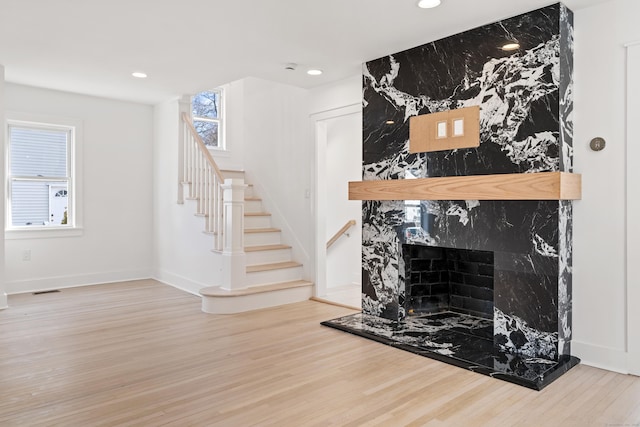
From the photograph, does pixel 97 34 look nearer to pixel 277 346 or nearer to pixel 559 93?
pixel 277 346

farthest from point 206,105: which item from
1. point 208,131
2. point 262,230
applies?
point 262,230

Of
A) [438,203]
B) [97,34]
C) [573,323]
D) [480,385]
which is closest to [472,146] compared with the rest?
[438,203]

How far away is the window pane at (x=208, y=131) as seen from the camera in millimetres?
7195

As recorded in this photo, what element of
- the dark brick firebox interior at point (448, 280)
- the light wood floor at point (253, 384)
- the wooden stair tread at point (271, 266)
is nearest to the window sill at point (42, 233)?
the light wood floor at point (253, 384)

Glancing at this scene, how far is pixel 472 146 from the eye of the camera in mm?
3455

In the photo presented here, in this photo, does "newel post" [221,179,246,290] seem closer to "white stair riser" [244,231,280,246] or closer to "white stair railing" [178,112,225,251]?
"white stair railing" [178,112,225,251]

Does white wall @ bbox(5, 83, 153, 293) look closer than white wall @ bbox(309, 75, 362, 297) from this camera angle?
No

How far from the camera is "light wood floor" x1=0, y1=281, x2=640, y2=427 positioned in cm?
232

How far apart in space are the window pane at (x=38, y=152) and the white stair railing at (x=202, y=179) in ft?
5.21

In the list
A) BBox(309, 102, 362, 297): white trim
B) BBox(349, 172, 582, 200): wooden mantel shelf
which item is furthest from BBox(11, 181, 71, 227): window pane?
BBox(349, 172, 582, 200): wooden mantel shelf

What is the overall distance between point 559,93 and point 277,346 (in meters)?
2.75

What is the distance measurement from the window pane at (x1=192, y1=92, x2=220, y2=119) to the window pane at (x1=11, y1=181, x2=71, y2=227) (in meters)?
2.31

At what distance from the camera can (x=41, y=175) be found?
5.72 metres

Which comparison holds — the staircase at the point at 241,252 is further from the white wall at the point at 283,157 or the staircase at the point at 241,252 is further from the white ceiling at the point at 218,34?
the white ceiling at the point at 218,34
